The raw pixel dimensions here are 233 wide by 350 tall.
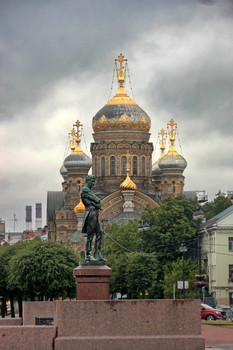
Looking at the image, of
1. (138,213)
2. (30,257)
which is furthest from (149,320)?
(138,213)

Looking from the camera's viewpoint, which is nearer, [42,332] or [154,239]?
[42,332]

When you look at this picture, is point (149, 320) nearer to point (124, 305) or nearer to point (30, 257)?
point (124, 305)

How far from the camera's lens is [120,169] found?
16750 cm

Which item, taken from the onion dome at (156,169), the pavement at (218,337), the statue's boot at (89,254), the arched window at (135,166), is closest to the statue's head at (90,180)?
the statue's boot at (89,254)

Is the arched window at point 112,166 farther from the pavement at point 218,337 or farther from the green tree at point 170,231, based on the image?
the pavement at point 218,337

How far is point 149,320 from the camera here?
128 feet

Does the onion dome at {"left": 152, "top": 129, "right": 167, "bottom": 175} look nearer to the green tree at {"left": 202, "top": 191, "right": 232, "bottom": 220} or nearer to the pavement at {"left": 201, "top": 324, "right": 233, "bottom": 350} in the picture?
the green tree at {"left": 202, "top": 191, "right": 232, "bottom": 220}

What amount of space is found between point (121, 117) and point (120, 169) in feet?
21.0

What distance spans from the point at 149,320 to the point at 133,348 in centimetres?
97

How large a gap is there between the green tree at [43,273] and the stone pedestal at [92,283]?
36.0 metres

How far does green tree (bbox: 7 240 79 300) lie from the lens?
77.8m

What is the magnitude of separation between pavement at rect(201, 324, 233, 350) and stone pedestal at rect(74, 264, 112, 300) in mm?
4028

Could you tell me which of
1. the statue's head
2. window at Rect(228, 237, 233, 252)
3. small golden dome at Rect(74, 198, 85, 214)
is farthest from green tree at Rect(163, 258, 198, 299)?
small golden dome at Rect(74, 198, 85, 214)

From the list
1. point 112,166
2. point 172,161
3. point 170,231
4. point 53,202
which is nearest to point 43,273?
point 170,231
